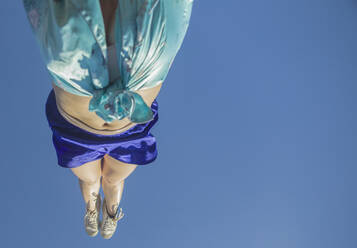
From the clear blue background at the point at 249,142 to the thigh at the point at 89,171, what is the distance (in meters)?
0.76

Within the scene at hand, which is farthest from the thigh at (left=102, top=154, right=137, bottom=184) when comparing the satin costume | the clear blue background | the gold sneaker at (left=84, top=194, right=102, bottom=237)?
the clear blue background

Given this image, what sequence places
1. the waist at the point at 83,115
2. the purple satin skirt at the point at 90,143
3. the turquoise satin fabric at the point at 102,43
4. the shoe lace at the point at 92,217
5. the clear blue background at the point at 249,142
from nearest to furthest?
the turquoise satin fabric at the point at 102,43 → the waist at the point at 83,115 → the purple satin skirt at the point at 90,143 → the shoe lace at the point at 92,217 → the clear blue background at the point at 249,142

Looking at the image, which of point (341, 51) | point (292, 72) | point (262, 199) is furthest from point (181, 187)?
point (341, 51)

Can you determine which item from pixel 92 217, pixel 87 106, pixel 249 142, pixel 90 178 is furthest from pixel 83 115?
pixel 249 142

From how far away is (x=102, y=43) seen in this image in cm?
57

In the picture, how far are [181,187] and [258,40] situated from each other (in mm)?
864

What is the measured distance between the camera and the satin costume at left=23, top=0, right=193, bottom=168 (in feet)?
1.81

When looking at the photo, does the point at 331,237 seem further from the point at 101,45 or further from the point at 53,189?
the point at 101,45

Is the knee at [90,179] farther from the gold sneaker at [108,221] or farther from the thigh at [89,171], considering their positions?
the gold sneaker at [108,221]

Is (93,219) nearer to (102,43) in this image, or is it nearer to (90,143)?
(90,143)

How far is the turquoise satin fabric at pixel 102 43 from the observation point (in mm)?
550

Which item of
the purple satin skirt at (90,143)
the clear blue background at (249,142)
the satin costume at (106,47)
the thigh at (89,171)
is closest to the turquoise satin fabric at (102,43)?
the satin costume at (106,47)

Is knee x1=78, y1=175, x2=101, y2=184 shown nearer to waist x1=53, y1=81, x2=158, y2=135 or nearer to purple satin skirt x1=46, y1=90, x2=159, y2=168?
purple satin skirt x1=46, y1=90, x2=159, y2=168

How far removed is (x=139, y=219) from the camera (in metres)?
1.86
